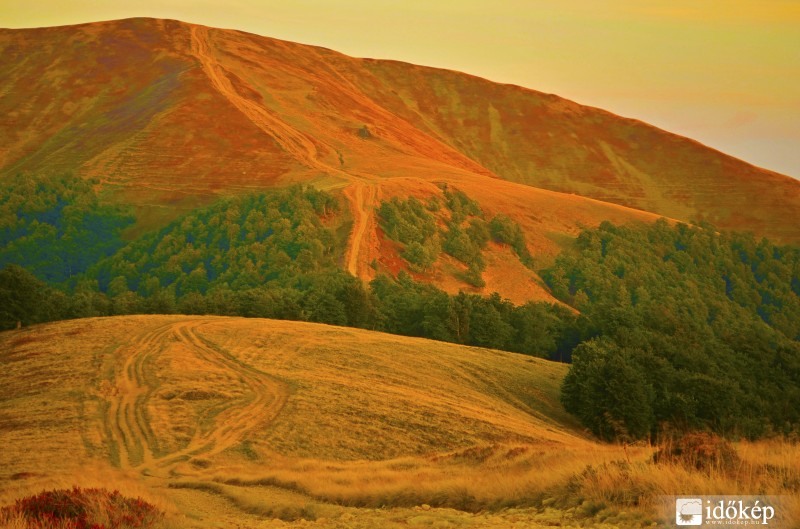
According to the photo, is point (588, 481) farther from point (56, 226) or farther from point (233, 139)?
point (233, 139)

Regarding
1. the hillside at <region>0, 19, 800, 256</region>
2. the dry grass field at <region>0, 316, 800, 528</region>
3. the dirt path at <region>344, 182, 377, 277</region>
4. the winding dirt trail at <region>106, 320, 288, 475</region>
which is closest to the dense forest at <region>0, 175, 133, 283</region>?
the hillside at <region>0, 19, 800, 256</region>

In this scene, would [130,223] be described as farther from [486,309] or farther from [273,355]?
[273,355]

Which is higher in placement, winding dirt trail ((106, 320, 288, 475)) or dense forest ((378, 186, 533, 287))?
dense forest ((378, 186, 533, 287))

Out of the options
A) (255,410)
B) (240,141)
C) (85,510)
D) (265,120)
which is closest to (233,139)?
(240,141)

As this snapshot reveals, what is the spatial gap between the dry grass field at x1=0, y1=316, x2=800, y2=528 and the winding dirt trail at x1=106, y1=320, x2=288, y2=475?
0.39 feet

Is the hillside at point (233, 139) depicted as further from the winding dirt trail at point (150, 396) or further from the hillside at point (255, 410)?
the winding dirt trail at point (150, 396)

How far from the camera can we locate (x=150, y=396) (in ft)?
111

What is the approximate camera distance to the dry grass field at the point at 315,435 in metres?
12.8

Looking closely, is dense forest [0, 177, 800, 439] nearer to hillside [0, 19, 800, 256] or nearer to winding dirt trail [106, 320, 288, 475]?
hillside [0, 19, 800, 256]

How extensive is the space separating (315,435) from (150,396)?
8.31 meters

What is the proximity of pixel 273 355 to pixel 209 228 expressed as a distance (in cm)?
6568

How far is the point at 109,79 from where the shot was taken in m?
170

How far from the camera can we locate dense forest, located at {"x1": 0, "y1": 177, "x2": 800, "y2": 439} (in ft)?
151

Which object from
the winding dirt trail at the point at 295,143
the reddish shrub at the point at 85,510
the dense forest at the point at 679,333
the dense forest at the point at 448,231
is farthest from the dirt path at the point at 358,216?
the reddish shrub at the point at 85,510
